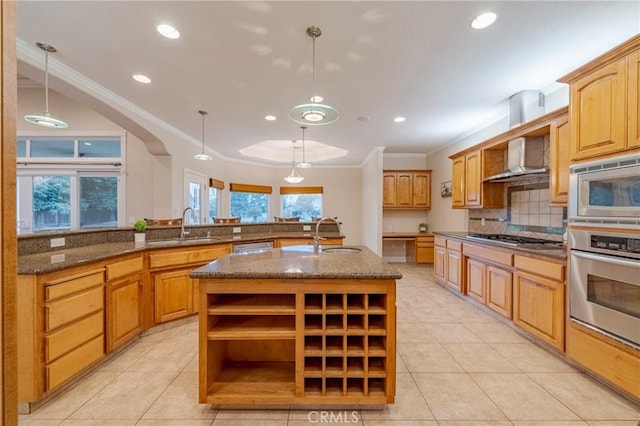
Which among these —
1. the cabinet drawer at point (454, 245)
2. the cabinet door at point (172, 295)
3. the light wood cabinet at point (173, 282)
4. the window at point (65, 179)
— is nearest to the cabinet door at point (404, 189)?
the cabinet drawer at point (454, 245)

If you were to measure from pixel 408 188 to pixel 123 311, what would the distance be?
5.71m

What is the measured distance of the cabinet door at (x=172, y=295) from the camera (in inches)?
109

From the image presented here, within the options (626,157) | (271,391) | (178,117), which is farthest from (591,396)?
(178,117)

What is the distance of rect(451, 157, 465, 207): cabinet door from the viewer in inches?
174

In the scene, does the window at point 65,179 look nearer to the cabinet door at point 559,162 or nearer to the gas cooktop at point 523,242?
the gas cooktop at point 523,242

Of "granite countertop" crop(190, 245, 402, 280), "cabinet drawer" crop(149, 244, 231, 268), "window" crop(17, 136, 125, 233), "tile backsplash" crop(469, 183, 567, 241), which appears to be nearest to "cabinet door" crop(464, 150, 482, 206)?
"tile backsplash" crop(469, 183, 567, 241)

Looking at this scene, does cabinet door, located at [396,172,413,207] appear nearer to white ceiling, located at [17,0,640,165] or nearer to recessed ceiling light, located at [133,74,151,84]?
white ceiling, located at [17,0,640,165]

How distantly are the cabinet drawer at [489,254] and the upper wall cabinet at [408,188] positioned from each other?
2.70 metres

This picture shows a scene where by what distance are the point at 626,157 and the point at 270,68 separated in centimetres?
293

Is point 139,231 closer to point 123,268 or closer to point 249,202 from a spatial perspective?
point 123,268

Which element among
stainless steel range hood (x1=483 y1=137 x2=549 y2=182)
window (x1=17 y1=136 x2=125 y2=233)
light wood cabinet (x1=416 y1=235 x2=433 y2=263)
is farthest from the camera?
light wood cabinet (x1=416 y1=235 x2=433 y2=263)

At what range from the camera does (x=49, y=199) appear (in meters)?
5.07

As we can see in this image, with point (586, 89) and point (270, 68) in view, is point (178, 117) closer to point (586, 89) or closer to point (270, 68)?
point (270, 68)

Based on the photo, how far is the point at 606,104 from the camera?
1913mm
